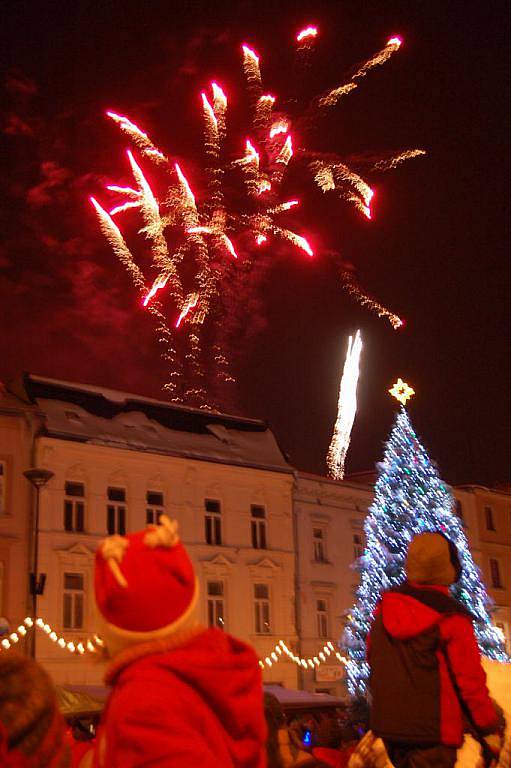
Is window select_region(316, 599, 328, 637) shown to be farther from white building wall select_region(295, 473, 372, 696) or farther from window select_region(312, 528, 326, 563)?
window select_region(312, 528, 326, 563)

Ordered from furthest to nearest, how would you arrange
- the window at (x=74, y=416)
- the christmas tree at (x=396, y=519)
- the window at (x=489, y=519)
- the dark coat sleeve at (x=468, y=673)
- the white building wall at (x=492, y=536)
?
the window at (x=489, y=519) < the white building wall at (x=492, y=536) < the window at (x=74, y=416) < the christmas tree at (x=396, y=519) < the dark coat sleeve at (x=468, y=673)

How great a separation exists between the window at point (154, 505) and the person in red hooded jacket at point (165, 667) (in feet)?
94.7

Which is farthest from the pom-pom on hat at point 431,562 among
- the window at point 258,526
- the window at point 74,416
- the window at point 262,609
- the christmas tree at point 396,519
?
the window at point 258,526

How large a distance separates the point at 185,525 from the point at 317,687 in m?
8.06

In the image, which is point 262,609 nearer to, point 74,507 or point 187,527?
point 187,527

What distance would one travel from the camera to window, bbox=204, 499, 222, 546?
3397 centimetres

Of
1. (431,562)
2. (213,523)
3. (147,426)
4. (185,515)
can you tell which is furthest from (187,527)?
(431,562)

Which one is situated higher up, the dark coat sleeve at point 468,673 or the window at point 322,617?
the window at point 322,617

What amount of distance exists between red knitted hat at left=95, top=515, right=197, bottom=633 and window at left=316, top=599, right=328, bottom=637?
34000 millimetres

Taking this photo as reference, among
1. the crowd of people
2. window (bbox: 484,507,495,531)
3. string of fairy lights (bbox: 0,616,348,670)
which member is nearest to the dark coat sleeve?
the crowd of people

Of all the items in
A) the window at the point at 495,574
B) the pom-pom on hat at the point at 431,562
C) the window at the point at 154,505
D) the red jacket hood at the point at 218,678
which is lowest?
the red jacket hood at the point at 218,678

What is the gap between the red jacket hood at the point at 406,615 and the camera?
224 inches

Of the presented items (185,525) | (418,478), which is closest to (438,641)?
(418,478)

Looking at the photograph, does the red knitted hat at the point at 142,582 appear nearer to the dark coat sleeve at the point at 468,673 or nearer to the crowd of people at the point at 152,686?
the crowd of people at the point at 152,686
